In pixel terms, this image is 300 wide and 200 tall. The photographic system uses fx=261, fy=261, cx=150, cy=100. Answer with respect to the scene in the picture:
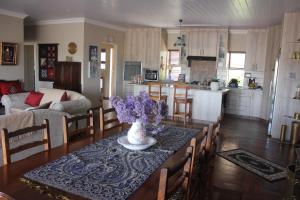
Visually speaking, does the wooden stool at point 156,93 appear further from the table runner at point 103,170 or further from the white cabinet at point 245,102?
the table runner at point 103,170

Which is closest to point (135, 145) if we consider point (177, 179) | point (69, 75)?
point (177, 179)

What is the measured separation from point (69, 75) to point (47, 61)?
117 centimetres

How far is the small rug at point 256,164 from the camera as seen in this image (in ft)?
12.1

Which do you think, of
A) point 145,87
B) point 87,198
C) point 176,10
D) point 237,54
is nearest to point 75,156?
point 87,198

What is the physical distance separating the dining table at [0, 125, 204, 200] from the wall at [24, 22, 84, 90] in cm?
532

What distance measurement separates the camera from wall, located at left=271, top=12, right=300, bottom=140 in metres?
5.29

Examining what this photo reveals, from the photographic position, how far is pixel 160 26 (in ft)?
26.6

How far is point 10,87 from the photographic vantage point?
6406mm

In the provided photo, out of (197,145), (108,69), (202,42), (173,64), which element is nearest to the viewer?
(197,145)

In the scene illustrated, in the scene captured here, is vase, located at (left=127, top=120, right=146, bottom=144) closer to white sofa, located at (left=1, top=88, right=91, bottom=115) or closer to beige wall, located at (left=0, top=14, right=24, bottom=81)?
white sofa, located at (left=1, top=88, right=91, bottom=115)

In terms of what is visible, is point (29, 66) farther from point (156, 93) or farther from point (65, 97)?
point (156, 93)

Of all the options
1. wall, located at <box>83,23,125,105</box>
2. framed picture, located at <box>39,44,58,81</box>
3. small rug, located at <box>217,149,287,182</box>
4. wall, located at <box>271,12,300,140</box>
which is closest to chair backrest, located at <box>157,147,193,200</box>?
small rug, located at <box>217,149,287,182</box>

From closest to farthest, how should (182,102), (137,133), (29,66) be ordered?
(137,133) < (182,102) < (29,66)

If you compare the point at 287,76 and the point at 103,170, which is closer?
the point at 103,170
